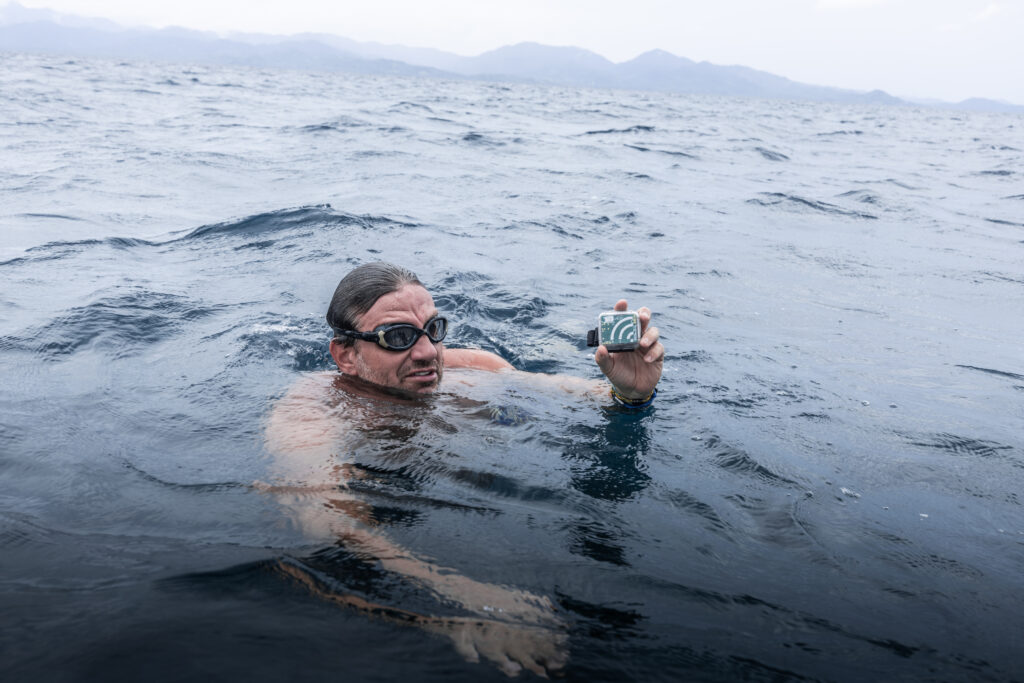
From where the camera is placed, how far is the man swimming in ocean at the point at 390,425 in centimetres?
222

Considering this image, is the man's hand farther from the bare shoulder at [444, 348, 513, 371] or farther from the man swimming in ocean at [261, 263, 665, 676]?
the bare shoulder at [444, 348, 513, 371]

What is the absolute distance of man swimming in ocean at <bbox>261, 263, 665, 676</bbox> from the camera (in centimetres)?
222

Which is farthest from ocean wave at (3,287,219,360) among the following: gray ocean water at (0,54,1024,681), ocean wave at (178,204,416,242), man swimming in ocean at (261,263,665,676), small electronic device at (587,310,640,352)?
small electronic device at (587,310,640,352)

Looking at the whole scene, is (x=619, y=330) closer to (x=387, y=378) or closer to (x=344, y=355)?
(x=387, y=378)

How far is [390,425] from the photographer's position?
3.81 meters

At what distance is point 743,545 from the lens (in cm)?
278

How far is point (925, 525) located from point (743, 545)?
85cm

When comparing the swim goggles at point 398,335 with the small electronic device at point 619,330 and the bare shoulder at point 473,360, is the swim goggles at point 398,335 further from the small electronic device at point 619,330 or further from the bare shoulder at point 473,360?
the small electronic device at point 619,330

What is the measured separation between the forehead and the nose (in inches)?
3.5

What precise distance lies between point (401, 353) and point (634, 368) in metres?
1.33

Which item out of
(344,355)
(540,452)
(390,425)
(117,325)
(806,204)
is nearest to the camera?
(540,452)

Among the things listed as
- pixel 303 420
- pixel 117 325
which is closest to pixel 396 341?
pixel 303 420

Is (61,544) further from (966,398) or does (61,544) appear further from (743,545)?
(966,398)

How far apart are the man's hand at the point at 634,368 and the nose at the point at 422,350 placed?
0.98 meters
